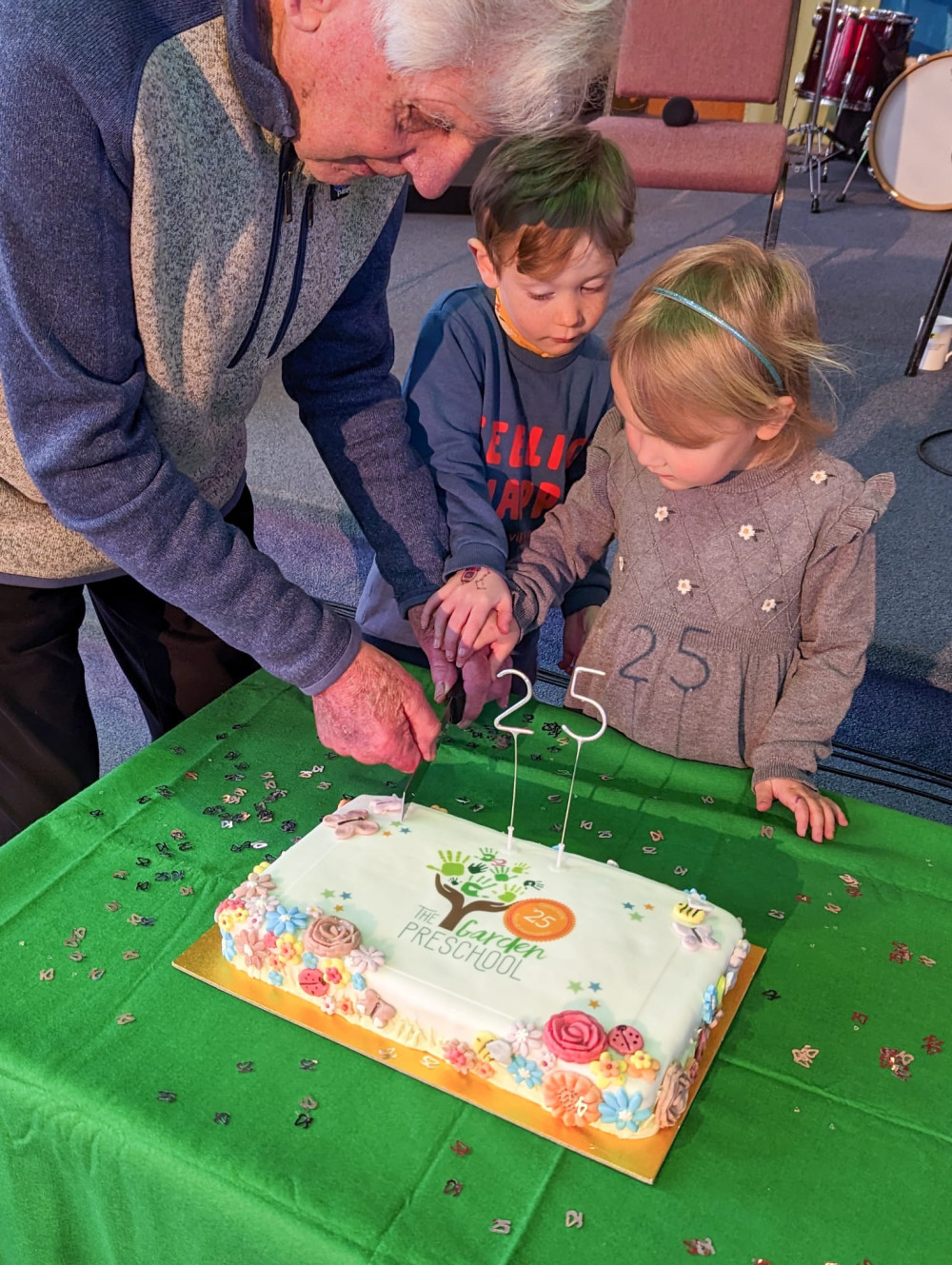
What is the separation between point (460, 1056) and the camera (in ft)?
2.59

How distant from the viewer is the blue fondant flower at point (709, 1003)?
81 cm

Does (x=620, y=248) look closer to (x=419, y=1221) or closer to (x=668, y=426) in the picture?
(x=668, y=426)

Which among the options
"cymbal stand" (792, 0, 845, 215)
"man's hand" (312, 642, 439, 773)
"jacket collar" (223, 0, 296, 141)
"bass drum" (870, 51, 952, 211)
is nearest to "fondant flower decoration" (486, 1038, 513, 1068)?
"man's hand" (312, 642, 439, 773)

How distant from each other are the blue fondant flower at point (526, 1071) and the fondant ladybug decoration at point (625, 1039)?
58mm

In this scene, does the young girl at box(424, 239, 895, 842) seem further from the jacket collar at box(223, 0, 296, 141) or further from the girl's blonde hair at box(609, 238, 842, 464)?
the jacket collar at box(223, 0, 296, 141)

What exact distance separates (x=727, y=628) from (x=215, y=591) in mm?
605

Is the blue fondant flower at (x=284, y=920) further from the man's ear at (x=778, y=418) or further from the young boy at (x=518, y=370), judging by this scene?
the man's ear at (x=778, y=418)

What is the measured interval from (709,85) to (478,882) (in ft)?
12.5

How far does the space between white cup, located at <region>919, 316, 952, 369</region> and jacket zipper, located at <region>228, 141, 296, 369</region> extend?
119 inches

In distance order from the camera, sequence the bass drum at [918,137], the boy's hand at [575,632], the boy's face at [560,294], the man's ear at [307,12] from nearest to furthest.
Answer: the man's ear at [307,12] → the boy's face at [560,294] → the boy's hand at [575,632] → the bass drum at [918,137]

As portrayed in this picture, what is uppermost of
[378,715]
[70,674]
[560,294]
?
[560,294]

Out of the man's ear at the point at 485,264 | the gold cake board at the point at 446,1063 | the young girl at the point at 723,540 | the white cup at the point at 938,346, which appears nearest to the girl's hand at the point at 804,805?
the young girl at the point at 723,540

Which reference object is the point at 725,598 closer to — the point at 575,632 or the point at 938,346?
the point at 575,632

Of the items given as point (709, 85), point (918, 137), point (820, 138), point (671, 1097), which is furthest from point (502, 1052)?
point (820, 138)
